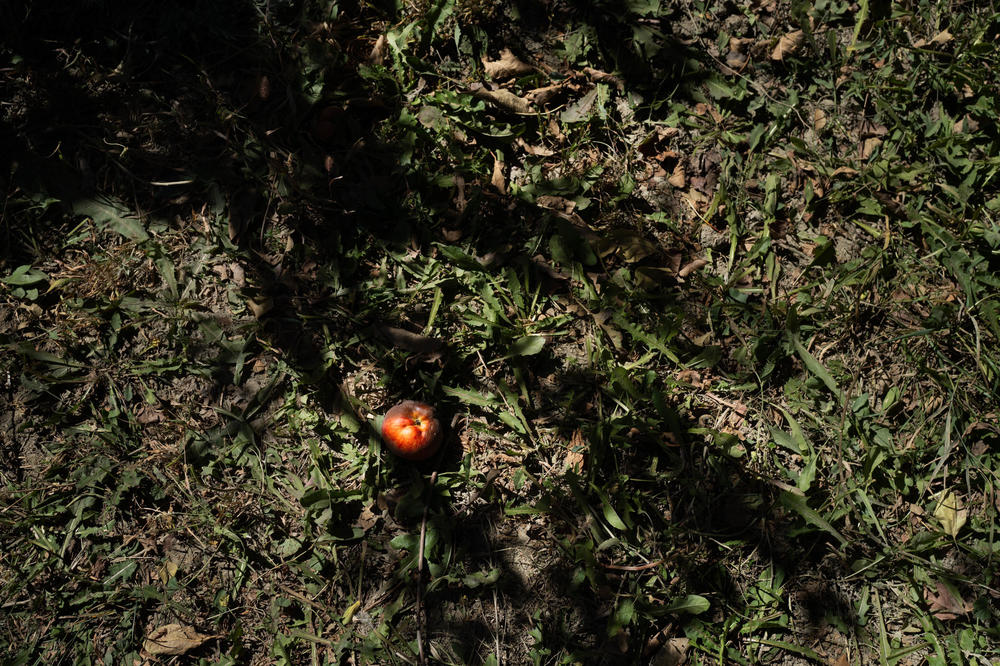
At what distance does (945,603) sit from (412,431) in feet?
7.57

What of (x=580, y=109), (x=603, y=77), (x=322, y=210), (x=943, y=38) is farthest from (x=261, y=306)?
(x=943, y=38)

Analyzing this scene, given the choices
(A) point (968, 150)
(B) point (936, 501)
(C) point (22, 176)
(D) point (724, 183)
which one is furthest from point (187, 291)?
(A) point (968, 150)

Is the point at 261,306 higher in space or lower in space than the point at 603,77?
lower

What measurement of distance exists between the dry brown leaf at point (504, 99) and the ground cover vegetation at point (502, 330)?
0.13 feet

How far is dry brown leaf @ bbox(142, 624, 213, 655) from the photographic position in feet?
8.90

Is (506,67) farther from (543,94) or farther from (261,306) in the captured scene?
(261,306)

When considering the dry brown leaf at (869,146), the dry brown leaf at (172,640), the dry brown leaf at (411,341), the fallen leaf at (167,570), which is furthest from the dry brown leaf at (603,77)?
the dry brown leaf at (172,640)

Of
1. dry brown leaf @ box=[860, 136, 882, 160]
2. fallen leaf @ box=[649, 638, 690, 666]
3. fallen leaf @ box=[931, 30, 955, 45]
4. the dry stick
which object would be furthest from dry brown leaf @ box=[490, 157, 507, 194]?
fallen leaf @ box=[931, 30, 955, 45]

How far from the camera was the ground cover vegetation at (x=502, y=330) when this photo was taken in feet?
9.02

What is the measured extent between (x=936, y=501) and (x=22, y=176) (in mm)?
4328

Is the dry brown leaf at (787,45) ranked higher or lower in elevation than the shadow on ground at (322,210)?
higher

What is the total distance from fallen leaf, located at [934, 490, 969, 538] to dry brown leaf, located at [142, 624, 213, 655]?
311 centimetres

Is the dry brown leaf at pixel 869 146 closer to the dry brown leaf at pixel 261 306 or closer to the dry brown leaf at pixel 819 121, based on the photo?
the dry brown leaf at pixel 819 121

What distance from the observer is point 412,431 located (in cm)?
267
